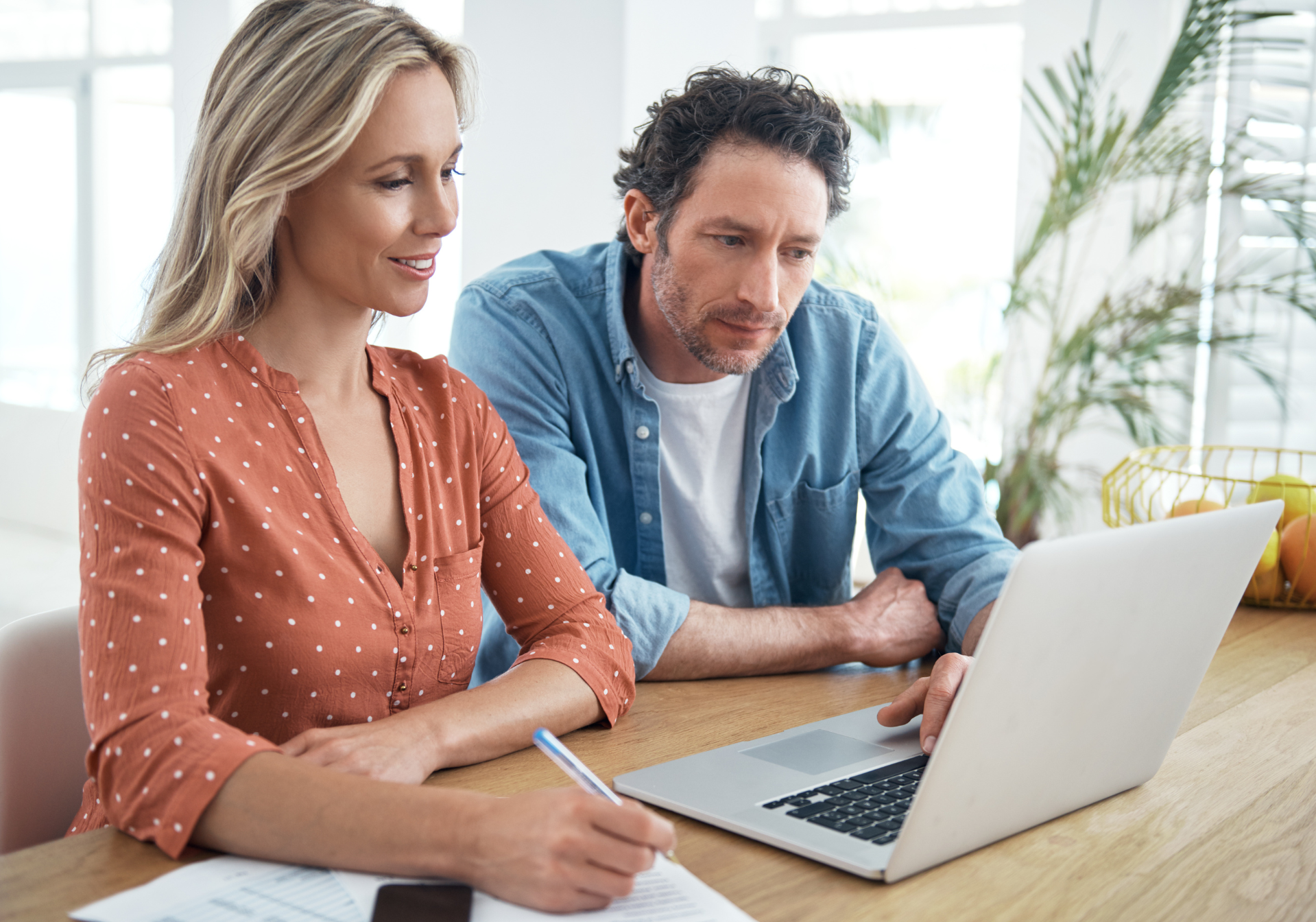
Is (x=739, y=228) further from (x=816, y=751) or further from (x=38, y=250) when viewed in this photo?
(x=38, y=250)

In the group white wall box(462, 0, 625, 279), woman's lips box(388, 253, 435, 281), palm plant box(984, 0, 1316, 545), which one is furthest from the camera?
white wall box(462, 0, 625, 279)

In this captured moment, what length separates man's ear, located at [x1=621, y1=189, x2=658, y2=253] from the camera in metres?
1.65

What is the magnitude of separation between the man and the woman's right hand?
2.12 ft

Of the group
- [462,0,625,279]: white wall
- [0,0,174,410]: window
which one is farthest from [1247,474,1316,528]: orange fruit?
A: [0,0,174,410]: window

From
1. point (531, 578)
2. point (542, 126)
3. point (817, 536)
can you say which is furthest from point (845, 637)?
point (542, 126)

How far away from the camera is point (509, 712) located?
100 cm

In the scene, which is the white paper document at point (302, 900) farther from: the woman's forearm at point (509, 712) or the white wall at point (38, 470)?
the white wall at point (38, 470)

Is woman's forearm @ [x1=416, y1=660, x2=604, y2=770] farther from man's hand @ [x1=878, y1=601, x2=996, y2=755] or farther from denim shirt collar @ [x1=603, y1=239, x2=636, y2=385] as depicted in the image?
denim shirt collar @ [x1=603, y1=239, x2=636, y2=385]

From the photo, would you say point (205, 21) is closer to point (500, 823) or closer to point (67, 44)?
point (67, 44)

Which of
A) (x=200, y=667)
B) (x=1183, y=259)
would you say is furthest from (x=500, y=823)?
(x=1183, y=259)

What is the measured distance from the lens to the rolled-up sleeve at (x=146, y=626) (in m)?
0.77

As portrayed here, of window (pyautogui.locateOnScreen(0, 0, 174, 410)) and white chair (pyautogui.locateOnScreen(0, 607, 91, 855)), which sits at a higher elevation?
window (pyautogui.locateOnScreen(0, 0, 174, 410))

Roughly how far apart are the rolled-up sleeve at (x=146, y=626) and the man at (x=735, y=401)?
22.0 inches

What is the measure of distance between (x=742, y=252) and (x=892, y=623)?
1.72 ft
